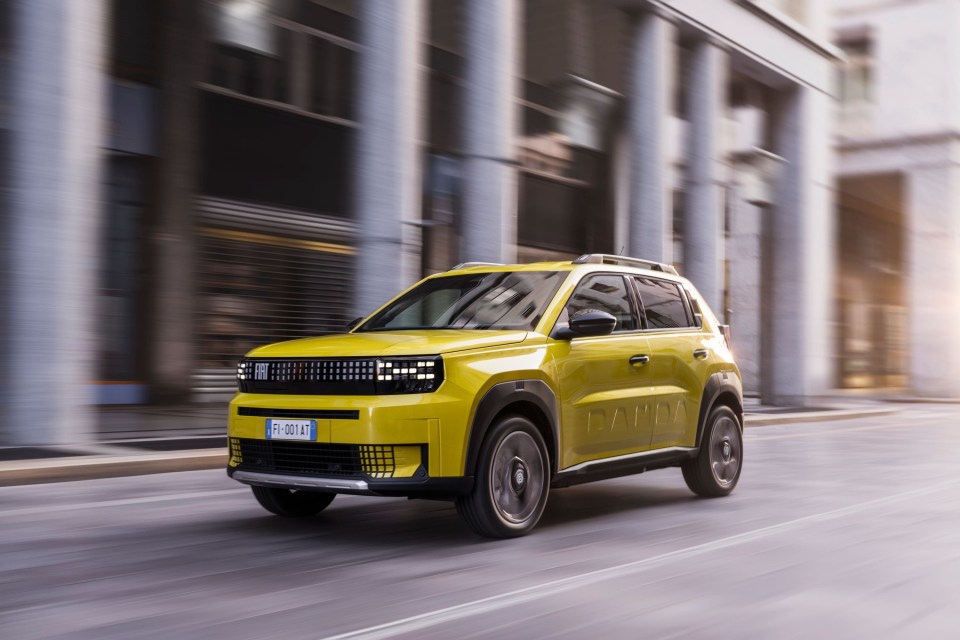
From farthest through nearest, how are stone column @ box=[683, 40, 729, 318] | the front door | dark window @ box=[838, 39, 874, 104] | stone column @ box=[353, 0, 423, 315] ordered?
1. dark window @ box=[838, 39, 874, 104]
2. stone column @ box=[683, 40, 729, 318]
3. stone column @ box=[353, 0, 423, 315]
4. the front door

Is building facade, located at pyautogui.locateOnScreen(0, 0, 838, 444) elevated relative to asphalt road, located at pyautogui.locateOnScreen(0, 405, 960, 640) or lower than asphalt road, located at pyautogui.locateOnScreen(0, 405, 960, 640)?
elevated

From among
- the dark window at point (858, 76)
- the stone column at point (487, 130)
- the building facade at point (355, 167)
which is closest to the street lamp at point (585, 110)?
the building facade at point (355, 167)

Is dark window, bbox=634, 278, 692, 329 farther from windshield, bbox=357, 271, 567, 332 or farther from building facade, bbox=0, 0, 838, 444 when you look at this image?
building facade, bbox=0, 0, 838, 444

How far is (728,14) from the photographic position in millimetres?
23188

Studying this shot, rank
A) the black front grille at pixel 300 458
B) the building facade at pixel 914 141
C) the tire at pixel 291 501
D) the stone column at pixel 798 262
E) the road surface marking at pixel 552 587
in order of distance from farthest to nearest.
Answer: the building facade at pixel 914 141
the stone column at pixel 798 262
the tire at pixel 291 501
the black front grille at pixel 300 458
the road surface marking at pixel 552 587

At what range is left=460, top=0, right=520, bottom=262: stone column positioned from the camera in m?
16.7

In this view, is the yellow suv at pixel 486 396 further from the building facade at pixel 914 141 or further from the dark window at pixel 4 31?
the building facade at pixel 914 141

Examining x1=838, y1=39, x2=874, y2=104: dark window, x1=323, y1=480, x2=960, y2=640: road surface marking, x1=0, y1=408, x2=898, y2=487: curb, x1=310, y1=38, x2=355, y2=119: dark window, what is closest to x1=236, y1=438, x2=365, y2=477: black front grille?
x1=323, y1=480, x2=960, y2=640: road surface marking

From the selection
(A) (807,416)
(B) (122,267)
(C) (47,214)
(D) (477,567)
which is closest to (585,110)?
(A) (807,416)

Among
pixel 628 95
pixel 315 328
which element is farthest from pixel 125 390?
pixel 628 95

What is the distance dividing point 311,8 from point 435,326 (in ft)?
45.7

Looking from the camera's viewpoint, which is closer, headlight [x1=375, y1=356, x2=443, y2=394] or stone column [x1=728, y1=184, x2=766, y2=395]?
headlight [x1=375, y1=356, x2=443, y2=394]

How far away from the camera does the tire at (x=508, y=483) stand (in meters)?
6.10

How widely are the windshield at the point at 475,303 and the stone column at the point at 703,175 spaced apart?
1572cm
